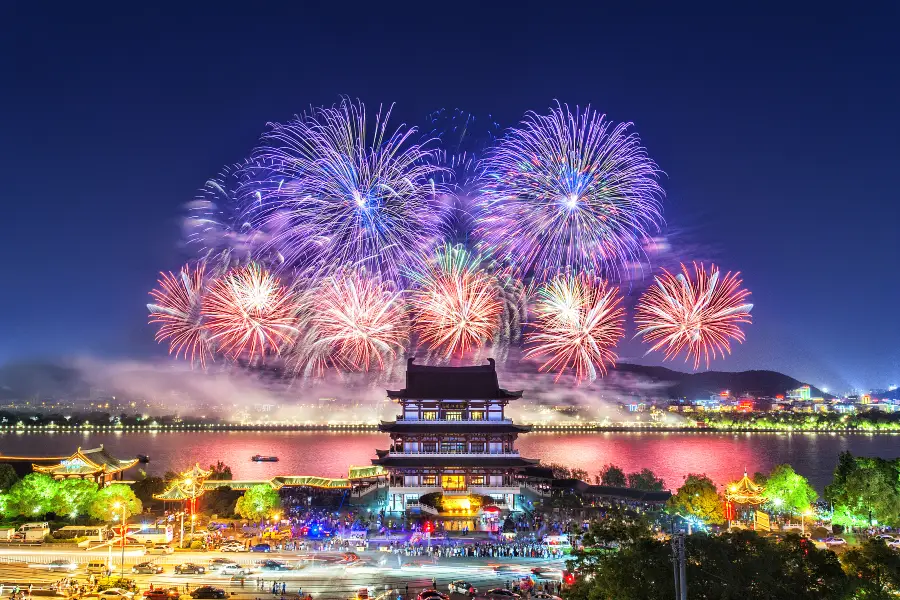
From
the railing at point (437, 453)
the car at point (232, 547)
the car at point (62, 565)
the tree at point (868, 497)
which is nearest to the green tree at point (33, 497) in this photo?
the car at point (62, 565)

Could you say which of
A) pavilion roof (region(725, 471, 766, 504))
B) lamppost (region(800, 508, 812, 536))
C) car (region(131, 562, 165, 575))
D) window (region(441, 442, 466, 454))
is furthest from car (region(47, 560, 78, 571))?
lamppost (region(800, 508, 812, 536))

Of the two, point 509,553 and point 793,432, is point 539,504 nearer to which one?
point 509,553

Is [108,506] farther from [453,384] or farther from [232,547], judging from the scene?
[453,384]

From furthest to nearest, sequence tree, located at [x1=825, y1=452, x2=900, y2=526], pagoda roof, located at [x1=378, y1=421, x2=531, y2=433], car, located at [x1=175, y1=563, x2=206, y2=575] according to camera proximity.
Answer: pagoda roof, located at [x1=378, y1=421, x2=531, y2=433], tree, located at [x1=825, y1=452, x2=900, y2=526], car, located at [x1=175, y1=563, x2=206, y2=575]

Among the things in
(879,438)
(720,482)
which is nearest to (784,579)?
(720,482)

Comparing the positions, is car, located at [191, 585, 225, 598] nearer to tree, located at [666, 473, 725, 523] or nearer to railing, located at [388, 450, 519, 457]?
railing, located at [388, 450, 519, 457]
